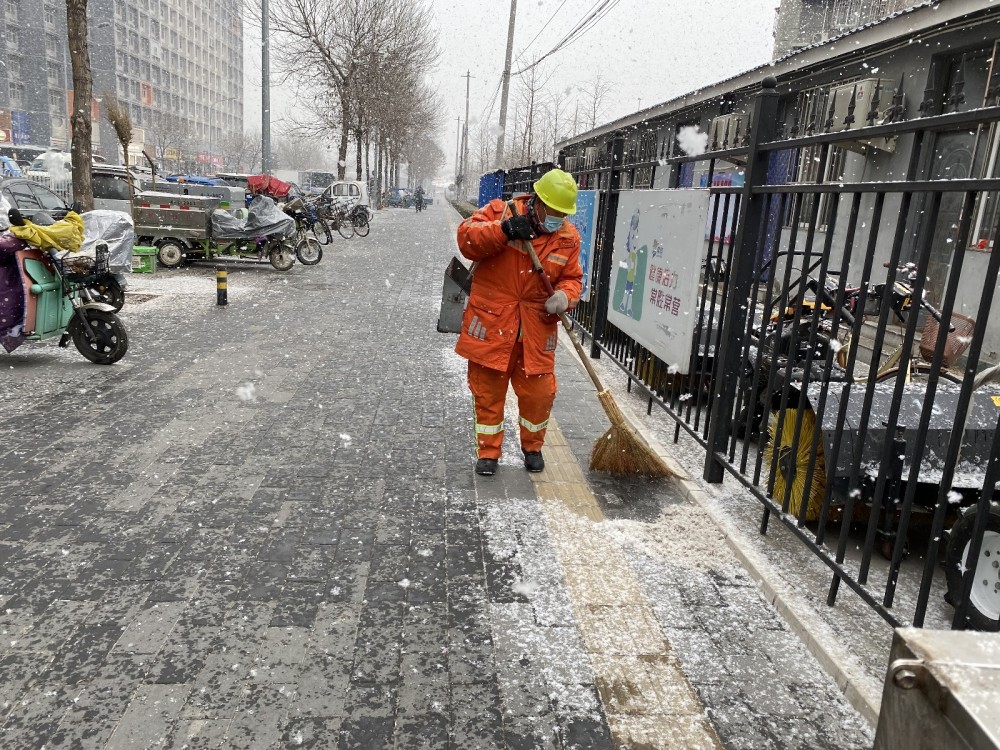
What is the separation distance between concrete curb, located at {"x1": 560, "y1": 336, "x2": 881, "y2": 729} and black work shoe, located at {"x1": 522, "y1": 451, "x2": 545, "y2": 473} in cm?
83

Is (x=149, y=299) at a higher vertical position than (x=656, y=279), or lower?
lower

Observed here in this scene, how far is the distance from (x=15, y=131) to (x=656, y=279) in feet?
243

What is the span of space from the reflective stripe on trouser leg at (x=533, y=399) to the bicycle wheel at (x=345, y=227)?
19.1 m

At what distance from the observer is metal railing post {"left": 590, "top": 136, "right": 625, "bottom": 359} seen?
258 inches

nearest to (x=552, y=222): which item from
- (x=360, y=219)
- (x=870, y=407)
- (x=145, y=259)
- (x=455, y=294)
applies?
(x=455, y=294)

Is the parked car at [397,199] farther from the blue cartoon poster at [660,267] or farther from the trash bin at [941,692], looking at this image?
the trash bin at [941,692]

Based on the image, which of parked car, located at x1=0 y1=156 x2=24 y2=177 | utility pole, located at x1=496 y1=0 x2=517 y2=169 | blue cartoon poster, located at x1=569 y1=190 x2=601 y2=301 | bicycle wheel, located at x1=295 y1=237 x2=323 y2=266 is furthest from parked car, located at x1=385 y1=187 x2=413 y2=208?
blue cartoon poster, located at x1=569 y1=190 x2=601 y2=301

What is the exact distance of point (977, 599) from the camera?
2.88m

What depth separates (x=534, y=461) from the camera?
449 cm

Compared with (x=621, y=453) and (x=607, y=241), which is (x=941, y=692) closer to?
(x=621, y=453)

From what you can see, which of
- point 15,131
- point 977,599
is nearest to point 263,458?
point 977,599

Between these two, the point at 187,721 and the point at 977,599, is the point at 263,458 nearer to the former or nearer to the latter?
the point at 187,721

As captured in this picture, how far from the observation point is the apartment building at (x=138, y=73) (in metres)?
63.7

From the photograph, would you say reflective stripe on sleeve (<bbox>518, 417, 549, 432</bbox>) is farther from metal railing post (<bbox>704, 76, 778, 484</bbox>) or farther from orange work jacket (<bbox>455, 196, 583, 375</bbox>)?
metal railing post (<bbox>704, 76, 778, 484</bbox>)
